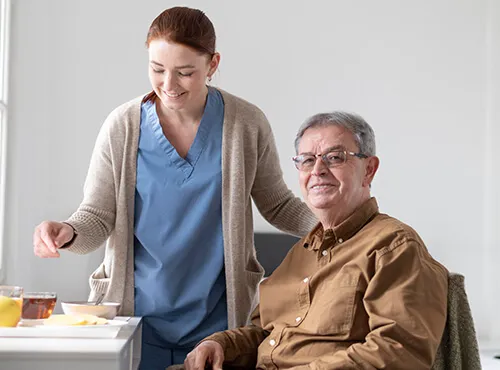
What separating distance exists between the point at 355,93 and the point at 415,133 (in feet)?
1.44

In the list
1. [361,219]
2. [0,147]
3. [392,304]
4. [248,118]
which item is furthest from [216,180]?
[0,147]

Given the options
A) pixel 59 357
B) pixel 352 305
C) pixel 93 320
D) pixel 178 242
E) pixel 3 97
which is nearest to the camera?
pixel 59 357

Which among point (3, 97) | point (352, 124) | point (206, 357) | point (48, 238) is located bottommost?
point (206, 357)

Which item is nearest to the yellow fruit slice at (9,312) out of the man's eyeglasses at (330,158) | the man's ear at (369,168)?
the man's eyeglasses at (330,158)

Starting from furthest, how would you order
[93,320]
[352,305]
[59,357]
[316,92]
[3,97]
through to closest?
1. [316,92]
2. [3,97]
3. [93,320]
4. [352,305]
5. [59,357]

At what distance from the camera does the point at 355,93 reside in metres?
4.36

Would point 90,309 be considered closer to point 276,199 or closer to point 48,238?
point 48,238

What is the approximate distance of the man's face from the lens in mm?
1646

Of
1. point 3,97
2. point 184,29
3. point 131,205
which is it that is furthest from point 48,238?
point 3,97

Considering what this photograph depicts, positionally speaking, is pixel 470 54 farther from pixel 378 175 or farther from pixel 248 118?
pixel 248 118

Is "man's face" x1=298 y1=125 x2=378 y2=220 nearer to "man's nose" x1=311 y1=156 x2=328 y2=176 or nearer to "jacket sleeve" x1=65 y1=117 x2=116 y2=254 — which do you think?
"man's nose" x1=311 y1=156 x2=328 y2=176

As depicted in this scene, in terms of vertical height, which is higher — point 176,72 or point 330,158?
point 176,72

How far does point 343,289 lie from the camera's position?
4.79 ft

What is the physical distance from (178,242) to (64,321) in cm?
37
